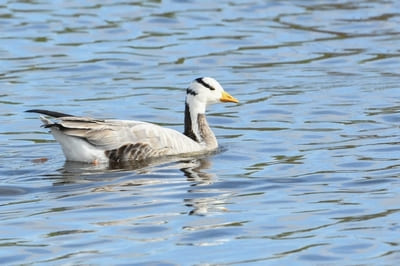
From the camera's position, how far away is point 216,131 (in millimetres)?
17859

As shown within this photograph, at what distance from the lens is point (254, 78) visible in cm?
2112

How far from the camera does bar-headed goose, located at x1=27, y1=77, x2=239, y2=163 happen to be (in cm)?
1534

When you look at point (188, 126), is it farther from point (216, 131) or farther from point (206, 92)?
point (216, 131)

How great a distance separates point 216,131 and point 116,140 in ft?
8.09

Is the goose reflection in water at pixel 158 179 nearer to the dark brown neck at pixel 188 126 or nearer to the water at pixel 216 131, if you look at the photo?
the water at pixel 216 131

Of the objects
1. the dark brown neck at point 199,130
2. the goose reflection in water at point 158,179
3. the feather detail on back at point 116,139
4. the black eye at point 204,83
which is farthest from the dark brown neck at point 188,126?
the goose reflection in water at point 158,179

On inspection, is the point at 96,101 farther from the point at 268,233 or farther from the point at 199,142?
the point at 268,233

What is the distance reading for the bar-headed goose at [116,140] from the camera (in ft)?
50.3

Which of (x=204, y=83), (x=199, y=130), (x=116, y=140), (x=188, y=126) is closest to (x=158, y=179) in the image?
(x=116, y=140)

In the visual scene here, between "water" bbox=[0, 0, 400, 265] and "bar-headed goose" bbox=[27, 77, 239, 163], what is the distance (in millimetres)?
277

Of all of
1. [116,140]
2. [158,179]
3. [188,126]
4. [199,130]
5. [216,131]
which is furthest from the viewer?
[216,131]

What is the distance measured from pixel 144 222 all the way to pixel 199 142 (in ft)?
14.6

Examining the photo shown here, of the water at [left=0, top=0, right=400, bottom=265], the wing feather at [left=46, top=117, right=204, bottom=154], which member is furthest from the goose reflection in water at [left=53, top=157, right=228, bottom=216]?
the wing feather at [left=46, top=117, right=204, bottom=154]

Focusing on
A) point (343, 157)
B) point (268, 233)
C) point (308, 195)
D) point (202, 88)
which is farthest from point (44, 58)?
point (268, 233)
